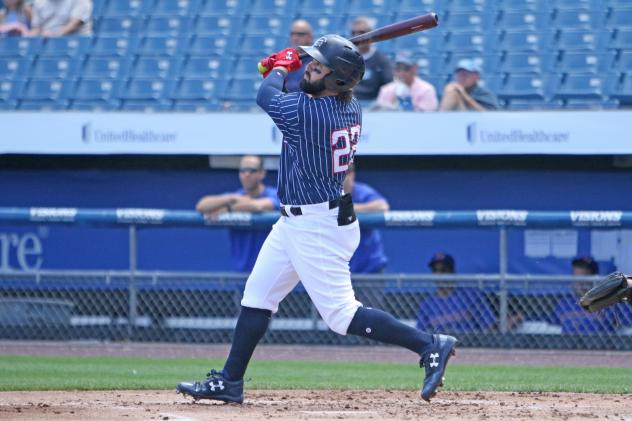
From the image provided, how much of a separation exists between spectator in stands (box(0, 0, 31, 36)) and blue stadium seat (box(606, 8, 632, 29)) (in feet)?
19.7

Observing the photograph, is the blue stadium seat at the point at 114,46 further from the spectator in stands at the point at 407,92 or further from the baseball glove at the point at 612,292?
the baseball glove at the point at 612,292

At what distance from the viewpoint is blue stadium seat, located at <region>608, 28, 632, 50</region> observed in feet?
35.8

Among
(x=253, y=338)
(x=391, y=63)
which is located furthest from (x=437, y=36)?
(x=253, y=338)

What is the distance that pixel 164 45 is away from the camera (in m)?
12.1

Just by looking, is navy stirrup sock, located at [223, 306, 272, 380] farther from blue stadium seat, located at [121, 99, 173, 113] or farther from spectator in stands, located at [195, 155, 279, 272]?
blue stadium seat, located at [121, 99, 173, 113]

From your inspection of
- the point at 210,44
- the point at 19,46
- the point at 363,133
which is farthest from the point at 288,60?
the point at 19,46

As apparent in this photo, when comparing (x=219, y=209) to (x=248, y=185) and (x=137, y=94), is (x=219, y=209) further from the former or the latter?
(x=137, y=94)

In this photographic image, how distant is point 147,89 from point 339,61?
6.52 m

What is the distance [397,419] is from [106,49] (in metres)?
7.89

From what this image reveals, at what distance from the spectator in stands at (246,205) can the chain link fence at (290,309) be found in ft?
1.18

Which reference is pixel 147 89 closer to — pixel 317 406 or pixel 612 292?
pixel 317 406

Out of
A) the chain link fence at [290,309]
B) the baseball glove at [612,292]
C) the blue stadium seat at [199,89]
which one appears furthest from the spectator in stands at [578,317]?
the blue stadium seat at [199,89]

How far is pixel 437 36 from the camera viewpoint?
11648mm

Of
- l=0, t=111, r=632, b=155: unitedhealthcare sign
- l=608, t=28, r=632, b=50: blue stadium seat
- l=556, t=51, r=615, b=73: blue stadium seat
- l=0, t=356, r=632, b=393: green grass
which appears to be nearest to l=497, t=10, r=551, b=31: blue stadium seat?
l=556, t=51, r=615, b=73: blue stadium seat
